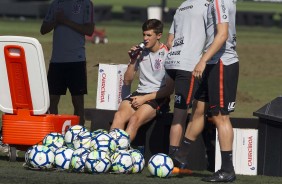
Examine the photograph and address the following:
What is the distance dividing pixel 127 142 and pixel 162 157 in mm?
562

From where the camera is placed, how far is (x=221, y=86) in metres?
9.47

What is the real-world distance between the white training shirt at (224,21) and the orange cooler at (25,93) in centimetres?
183

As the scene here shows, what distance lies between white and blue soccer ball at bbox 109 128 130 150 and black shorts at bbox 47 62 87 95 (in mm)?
2133

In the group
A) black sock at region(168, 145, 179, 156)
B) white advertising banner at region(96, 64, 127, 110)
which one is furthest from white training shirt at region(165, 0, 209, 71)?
white advertising banner at region(96, 64, 127, 110)

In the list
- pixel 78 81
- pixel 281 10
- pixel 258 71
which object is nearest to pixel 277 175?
pixel 78 81

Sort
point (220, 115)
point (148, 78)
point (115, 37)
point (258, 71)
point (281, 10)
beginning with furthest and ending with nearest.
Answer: point (281, 10) < point (115, 37) < point (258, 71) < point (148, 78) < point (220, 115)

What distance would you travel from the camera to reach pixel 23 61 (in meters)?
10.5

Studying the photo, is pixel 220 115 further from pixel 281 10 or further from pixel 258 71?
pixel 281 10

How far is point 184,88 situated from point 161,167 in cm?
91

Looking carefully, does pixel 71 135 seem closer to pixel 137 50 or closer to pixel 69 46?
pixel 137 50

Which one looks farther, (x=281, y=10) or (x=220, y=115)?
(x=281, y=10)

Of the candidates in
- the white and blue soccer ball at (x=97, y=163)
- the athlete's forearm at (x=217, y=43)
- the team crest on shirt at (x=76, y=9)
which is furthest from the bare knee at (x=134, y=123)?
the team crest on shirt at (x=76, y=9)

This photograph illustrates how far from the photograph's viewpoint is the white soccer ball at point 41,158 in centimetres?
975

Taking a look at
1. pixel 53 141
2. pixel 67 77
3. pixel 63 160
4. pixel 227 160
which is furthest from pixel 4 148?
pixel 227 160
